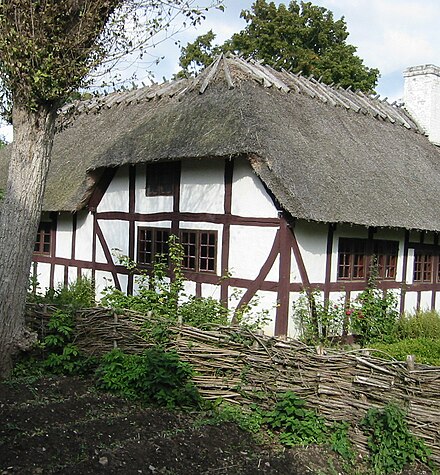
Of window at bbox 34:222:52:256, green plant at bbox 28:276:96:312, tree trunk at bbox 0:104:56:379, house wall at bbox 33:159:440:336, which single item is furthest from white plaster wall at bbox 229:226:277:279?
window at bbox 34:222:52:256

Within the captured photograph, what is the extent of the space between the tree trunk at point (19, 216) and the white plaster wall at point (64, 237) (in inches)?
298

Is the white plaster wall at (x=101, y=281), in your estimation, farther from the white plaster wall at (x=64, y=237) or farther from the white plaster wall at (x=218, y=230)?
the white plaster wall at (x=218, y=230)

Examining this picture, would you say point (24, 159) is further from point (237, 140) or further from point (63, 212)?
point (63, 212)

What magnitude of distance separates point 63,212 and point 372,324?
25.6 ft

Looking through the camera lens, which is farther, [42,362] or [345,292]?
[345,292]

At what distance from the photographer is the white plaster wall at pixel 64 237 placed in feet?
48.9

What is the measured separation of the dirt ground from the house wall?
448cm

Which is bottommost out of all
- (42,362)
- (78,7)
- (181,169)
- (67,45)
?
(42,362)

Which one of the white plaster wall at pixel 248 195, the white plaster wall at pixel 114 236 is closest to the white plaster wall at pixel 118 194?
the white plaster wall at pixel 114 236

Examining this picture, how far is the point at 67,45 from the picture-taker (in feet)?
23.4

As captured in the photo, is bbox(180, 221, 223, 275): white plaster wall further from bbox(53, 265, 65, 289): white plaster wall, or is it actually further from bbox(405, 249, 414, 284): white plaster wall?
bbox(53, 265, 65, 289): white plaster wall

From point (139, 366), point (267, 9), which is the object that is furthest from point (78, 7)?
point (267, 9)

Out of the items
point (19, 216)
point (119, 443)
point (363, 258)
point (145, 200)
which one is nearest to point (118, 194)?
point (145, 200)

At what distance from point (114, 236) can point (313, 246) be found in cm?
485
